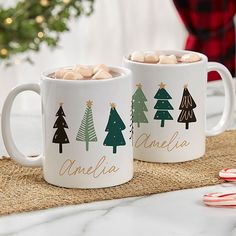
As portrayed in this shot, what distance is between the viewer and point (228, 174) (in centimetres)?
113

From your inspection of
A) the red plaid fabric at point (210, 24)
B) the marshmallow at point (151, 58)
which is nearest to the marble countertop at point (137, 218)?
the marshmallow at point (151, 58)

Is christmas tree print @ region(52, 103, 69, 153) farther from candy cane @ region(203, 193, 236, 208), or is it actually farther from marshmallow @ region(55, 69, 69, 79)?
candy cane @ region(203, 193, 236, 208)

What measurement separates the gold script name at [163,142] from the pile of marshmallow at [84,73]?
0.12 m

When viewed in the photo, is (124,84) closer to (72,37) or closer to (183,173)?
(183,173)

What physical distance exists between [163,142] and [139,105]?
6 cm

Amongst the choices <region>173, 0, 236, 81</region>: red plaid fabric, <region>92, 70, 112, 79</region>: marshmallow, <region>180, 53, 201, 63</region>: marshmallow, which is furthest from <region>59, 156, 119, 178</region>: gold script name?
<region>173, 0, 236, 81</region>: red plaid fabric

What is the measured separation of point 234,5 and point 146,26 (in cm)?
32

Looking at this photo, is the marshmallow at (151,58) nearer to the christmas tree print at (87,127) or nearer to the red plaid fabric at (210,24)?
the christmas tree print at (87,127)

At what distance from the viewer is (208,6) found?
2.59 meters

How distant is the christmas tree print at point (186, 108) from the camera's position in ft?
3.87

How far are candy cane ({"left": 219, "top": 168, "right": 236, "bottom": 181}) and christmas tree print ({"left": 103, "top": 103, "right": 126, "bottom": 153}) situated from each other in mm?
151

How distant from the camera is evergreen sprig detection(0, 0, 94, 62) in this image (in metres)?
2.60

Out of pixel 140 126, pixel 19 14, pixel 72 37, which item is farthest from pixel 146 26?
→ pixel 140 126

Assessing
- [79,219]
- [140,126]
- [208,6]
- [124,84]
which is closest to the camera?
[79,219]
